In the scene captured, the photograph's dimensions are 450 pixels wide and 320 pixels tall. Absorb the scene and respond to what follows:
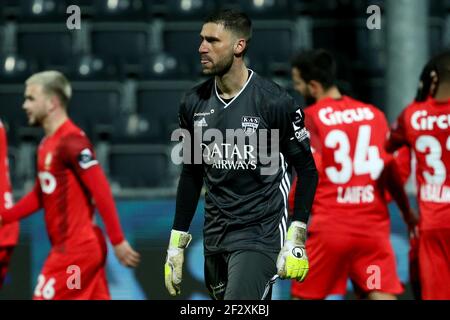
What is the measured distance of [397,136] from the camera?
6.22m

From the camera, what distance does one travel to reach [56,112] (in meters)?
6.23

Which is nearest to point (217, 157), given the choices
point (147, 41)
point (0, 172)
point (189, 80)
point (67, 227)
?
point (67, 227)

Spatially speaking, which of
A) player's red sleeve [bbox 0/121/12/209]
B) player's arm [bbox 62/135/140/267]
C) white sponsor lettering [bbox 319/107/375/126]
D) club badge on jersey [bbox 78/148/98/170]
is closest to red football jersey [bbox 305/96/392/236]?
white sponsor lettering [bbox 319/107/375/126]

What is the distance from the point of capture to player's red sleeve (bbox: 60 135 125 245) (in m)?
5.97

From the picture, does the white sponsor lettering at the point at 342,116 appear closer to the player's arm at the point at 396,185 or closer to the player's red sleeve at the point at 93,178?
the player's arm at the point at 396,185

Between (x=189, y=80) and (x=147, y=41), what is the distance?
89 centimetres

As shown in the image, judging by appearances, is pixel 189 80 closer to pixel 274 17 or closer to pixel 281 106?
pixel 274 17

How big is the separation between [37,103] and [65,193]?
1.96 ft

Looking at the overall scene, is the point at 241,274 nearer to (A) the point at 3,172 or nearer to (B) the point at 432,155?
(B) the point at 432,155

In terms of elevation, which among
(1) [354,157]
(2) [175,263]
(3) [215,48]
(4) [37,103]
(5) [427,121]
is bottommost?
(2) [175,263]

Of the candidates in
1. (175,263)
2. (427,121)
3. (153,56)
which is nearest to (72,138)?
(175,263)

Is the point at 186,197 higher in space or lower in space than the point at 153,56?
lower

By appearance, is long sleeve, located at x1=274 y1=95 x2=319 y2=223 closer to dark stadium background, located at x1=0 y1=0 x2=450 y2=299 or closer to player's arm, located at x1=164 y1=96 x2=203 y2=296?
player's arm, located at x1=164 y1=96 x2=203 y2=296

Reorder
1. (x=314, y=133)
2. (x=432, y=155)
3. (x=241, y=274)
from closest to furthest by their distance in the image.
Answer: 1. (x=241, y=274)
2. (x=432, y=155)
3. (x=314, y=133)
